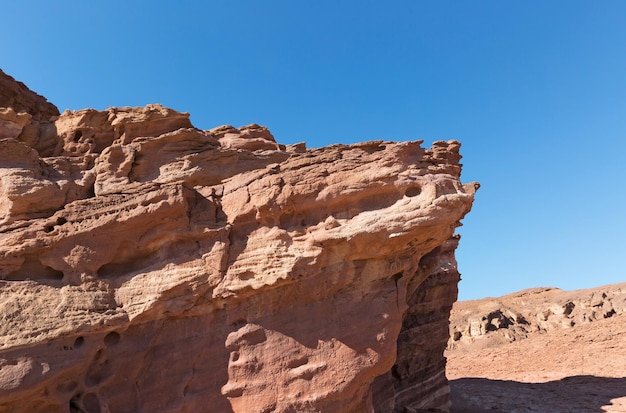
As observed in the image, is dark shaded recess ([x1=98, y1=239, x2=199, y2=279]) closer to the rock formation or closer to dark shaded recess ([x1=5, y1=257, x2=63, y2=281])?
the rock formation

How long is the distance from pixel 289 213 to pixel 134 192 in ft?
15.9

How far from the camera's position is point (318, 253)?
40.4 feet

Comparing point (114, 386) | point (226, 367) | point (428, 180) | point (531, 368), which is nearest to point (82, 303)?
point (114, 386)

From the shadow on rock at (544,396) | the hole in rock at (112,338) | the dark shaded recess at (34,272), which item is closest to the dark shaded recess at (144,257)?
the dark shaded recess at (34,272)

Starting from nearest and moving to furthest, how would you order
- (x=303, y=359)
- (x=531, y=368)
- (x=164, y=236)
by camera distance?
(x=303, y=359)
(x=164, y=236)
(x=531, y=368)

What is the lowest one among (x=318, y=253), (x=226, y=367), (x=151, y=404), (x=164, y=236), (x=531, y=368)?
(x=531, y=368)

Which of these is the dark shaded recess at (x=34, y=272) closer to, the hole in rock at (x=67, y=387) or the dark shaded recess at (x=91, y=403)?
the hole in rock at (x=67, y=387)

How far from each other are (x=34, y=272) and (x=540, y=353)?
33.7m

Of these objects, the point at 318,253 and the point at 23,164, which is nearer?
the point at 318,253

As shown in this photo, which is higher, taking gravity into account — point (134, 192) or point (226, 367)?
point (134, 192)

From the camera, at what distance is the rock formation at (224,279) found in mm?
11539

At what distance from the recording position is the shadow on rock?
19.9 metres

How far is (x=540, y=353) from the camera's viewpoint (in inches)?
1291

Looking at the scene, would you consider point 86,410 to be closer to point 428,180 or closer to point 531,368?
point 428,180
